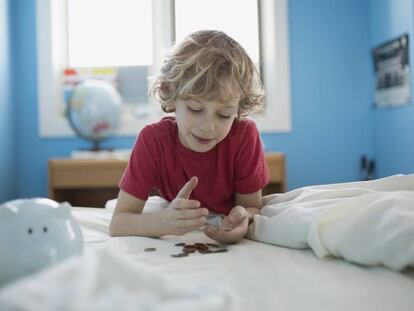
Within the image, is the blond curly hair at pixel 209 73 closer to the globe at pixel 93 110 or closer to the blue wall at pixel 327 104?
the globe at pixel 93 110

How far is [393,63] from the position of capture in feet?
8.25

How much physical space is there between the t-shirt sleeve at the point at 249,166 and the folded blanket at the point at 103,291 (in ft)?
2.60

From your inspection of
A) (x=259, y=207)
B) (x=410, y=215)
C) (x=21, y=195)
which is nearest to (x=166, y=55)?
(x=259, y=207)

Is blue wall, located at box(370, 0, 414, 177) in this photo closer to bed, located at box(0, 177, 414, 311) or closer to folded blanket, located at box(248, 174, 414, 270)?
folded blanket, located at box(248, 174, 414, 270)

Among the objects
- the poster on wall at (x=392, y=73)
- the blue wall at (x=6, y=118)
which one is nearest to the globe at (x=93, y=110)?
the blue wall at (x=6, y=118)

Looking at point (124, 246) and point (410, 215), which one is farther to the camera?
point (124, 246)

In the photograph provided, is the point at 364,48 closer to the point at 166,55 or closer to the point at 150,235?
the point at 166,55

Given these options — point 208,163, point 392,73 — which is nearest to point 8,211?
point 208,163

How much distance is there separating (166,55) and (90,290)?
3.08 feet

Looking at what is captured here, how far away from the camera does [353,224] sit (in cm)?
78

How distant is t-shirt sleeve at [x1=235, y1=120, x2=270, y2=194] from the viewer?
4.18ft

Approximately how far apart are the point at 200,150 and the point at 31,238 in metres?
0.69

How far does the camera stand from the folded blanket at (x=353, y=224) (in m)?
0.72

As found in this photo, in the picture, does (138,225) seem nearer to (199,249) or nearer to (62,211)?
(199,249)
